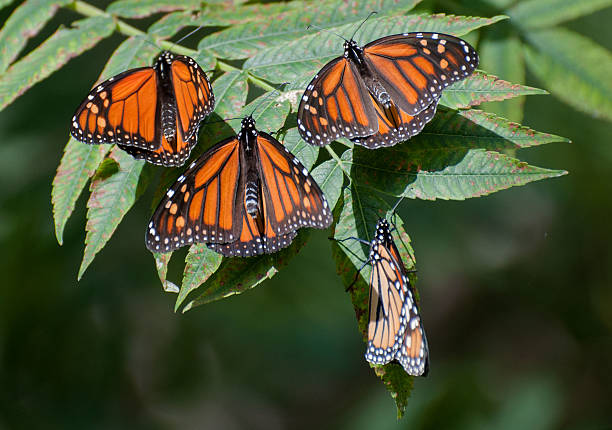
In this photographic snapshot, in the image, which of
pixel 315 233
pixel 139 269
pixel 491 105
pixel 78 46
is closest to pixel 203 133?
pixel 78 46

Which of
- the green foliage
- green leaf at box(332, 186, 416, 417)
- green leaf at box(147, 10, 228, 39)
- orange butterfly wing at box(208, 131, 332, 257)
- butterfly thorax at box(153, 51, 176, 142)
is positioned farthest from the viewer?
green leaf at box(147, 10, 228, 39)

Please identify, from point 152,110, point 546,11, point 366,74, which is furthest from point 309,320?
point 546,11

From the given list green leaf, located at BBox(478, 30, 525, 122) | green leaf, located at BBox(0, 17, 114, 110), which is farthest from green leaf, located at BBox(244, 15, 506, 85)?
green leaf, located at BBox(0, 17, 114, 110)

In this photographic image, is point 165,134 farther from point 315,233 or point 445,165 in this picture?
point 315,233

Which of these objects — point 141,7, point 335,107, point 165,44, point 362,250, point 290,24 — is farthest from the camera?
point 141,7

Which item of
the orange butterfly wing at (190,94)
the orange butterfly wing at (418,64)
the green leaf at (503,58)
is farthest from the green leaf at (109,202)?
the green leaf at (503,58)

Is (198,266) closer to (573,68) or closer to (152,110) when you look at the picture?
(152,110)

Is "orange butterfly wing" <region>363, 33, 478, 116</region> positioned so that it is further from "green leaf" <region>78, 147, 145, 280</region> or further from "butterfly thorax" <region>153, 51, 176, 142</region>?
"green leaf" <region>78, 147, 145, 280</region>
